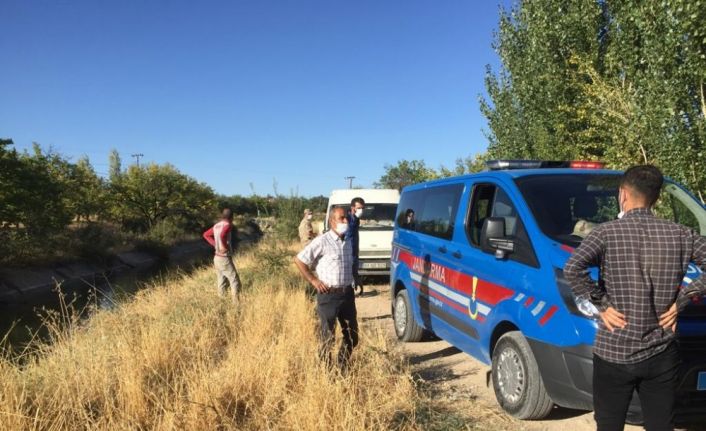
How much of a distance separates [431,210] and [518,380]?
8.50 feet

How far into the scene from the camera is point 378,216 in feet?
40.9

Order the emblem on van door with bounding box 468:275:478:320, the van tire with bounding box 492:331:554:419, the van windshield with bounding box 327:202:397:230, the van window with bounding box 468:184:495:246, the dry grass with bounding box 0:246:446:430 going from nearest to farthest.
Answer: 1. the dry grass with bounding box 0:246:446:430
2. the van tire with bounding box 492:331:554:419
3. the emblem on van door with bounding box 468:275:478:320
4. the van window with bounding box 468:184:495:246
5. the van windshield with bounding box 327:202:397:230

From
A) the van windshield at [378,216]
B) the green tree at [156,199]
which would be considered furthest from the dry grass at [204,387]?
the green tree at [156,199]

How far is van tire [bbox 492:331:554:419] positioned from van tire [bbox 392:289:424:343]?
7.47ft

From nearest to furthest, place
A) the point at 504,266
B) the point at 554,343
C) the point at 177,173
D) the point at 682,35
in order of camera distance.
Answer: the point at 554,343 < the point at 504,266 < the point at 682,35 < the point at 177,173

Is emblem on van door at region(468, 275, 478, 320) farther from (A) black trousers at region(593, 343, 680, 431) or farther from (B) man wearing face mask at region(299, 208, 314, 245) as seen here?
(B) man wearing face mask at region(299, 208, 314, 245)

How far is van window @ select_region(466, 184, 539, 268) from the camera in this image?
3.83 m

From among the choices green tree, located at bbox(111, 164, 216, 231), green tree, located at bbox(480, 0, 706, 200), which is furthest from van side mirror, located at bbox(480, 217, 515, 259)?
green tree, located at bbox(111, 164, 216, 231)

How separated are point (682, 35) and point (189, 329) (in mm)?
9911

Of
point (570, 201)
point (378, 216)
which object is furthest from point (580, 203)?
point (378, 216)

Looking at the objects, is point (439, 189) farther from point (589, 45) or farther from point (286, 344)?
point (589, 45)

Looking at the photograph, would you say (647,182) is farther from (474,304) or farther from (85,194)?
(85,194)

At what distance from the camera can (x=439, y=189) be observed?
6.00 metres

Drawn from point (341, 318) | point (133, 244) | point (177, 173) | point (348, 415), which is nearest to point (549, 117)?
point (341, 318)
